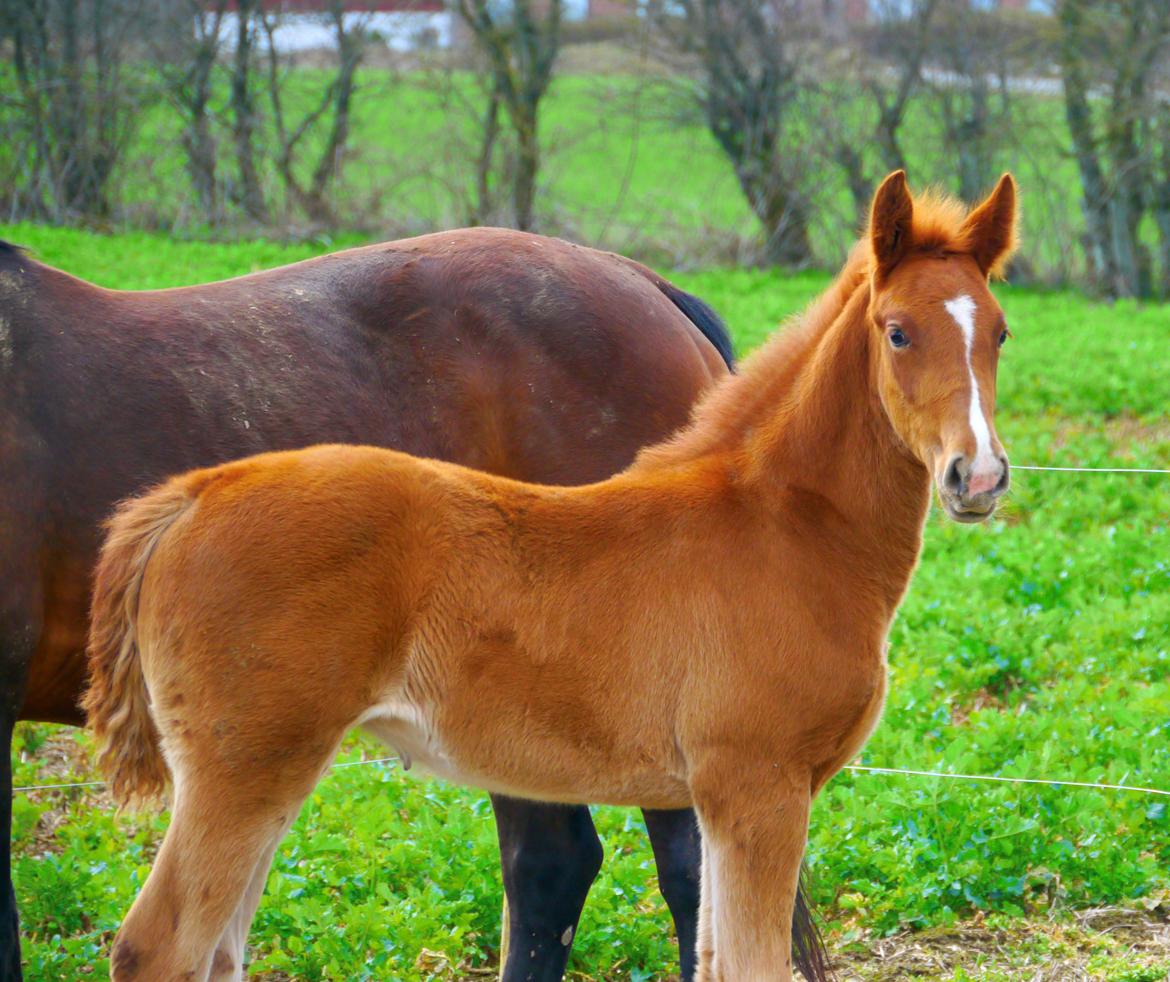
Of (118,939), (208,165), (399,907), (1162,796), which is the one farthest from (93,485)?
(208,165)

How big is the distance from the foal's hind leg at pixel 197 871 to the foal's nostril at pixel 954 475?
4.65 ft

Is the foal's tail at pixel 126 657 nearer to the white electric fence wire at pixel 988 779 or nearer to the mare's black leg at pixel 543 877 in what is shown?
the mare's black leg at pixel 543 877

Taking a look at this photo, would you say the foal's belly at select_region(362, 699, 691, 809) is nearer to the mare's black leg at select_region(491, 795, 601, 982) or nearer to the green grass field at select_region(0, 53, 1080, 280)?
the mare's black leg at select_region(491, 795, 601, 982)

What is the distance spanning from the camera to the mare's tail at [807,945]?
3.49 meters

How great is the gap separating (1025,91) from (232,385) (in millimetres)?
16094

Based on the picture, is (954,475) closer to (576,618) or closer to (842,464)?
(842,464)

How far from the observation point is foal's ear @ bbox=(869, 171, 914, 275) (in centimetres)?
300

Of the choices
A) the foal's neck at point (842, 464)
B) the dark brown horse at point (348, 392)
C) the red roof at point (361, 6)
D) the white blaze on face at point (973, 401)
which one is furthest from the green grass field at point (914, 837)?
the red roof at point (361, 6)

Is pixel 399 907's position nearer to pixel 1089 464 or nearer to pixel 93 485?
pixel 93 485

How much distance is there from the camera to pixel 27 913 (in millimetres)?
3912

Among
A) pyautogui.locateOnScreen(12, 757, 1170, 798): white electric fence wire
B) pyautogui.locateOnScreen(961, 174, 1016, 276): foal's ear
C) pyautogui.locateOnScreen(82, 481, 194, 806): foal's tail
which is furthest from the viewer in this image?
pyautogui.locateOnScreen(12, 757, 1170, 798): white electric fence wire

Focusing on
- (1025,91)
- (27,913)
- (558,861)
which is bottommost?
(27,913)

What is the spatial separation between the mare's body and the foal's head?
1.11 meters

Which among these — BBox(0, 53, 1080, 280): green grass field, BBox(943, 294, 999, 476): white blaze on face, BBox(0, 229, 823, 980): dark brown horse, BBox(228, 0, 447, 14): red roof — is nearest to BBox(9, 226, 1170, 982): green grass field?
BBox(0, 229, 823, 980): dark brown horse
